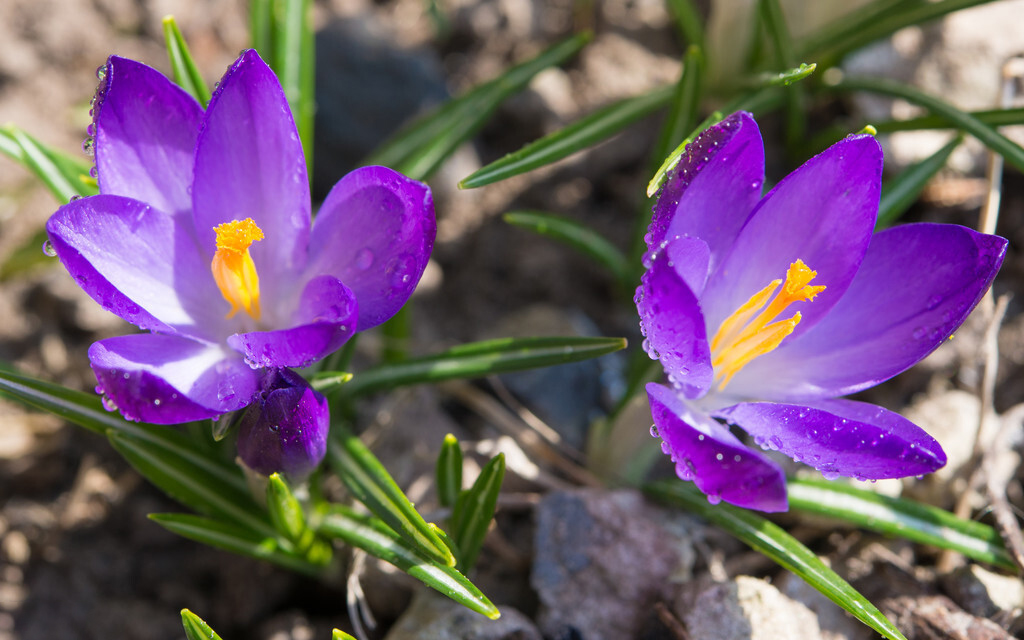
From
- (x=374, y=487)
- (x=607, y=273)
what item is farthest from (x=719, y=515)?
(x=607, y=273)

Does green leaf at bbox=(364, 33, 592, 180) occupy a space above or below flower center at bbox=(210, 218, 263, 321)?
above

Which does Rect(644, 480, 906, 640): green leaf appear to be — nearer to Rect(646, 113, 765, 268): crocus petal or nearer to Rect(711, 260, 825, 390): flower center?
Rect(711, 260, 825, 390): flower center

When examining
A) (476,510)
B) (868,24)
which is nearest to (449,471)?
(476,510)

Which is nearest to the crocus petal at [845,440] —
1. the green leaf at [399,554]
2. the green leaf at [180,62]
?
the green leaf at [399,554]

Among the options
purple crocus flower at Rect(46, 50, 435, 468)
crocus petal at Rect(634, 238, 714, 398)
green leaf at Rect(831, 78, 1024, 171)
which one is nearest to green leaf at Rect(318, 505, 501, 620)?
purple crocus flower at Rect(46, 50, 435, 468)

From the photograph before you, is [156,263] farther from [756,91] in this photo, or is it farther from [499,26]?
[499,26]

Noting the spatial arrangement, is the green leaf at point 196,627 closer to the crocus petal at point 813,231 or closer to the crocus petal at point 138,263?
the crocus petal at point 138,263

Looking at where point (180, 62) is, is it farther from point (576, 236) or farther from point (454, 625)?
point (454, 625)
